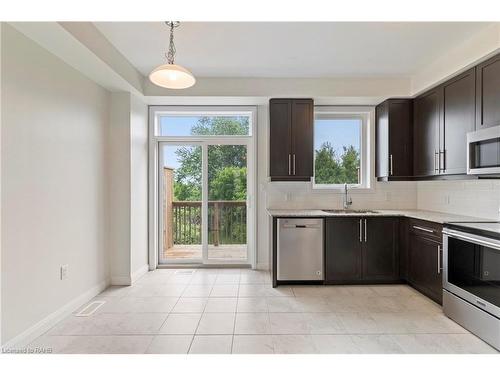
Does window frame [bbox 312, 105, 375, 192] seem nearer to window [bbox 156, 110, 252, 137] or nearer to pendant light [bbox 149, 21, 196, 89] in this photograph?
window [bbox 156, 110, 252, 137]

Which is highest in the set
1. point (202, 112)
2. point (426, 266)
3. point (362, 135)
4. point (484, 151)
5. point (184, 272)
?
point (202, 112)

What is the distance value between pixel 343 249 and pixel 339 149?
→ 1.56m

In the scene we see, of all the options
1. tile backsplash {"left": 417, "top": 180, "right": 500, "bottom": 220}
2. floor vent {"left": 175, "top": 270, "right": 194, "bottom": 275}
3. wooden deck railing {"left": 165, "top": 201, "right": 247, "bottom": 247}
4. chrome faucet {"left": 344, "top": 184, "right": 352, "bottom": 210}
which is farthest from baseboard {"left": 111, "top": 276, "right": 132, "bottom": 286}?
tile backsplash {"left": 417, "top": 180, "right": 500, "bottom": 220}

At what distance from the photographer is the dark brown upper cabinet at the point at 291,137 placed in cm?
390

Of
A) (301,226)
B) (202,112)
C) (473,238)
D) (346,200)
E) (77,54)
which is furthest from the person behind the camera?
(202,112)

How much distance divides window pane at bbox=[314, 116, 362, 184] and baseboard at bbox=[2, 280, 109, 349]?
3.25 meters

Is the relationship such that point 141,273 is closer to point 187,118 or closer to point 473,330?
point 187,118

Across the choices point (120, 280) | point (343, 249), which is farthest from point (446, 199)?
point (120, 280)

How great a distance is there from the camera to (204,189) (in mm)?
4430

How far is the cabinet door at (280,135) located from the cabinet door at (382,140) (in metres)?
1.30

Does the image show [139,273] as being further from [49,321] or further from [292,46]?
[292,46]

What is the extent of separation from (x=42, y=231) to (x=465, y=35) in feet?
13.7
